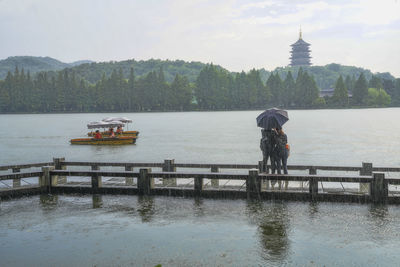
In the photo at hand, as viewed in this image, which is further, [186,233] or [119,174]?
[119,174]

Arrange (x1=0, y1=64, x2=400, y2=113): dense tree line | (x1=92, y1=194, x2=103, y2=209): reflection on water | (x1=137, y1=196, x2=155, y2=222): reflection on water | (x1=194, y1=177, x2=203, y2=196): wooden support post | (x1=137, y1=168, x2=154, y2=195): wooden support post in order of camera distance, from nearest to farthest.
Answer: (x1=137, y1=196, x2=155, y2=222): reflection on water
(x1=92, y1=194, x2=103, y2=209): reflection on water
(x1=194, y1=177, x2=203, y2=196): wooden support post
(x1=137, y1=168, x2=154, y2=195): wooden support post
(x1=0, y1=64, x2=400, y2=113): dense tree line

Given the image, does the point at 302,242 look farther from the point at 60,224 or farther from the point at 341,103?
the point at 341,103

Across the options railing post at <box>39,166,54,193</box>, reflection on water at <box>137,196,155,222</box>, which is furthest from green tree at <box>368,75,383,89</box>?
railing post at <box>39,166,54,193</box>

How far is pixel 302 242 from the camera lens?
917cm

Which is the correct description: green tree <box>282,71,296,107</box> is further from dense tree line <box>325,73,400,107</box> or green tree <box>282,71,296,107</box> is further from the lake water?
the lake water

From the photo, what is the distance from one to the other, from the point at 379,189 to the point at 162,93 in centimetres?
14861

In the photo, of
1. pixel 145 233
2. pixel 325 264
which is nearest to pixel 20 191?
pixel 145 233

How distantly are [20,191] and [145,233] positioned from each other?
616cm

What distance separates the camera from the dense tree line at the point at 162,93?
15488 centimetres

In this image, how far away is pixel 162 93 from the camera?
158500 mm

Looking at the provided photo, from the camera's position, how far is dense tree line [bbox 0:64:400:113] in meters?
155

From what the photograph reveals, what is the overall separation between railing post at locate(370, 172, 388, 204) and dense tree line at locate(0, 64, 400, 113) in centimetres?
14307

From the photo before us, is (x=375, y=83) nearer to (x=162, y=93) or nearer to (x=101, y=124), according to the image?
(x=162, y=93)

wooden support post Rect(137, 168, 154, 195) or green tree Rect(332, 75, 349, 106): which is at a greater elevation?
green tree Rect(332, 75, 349, 106)
